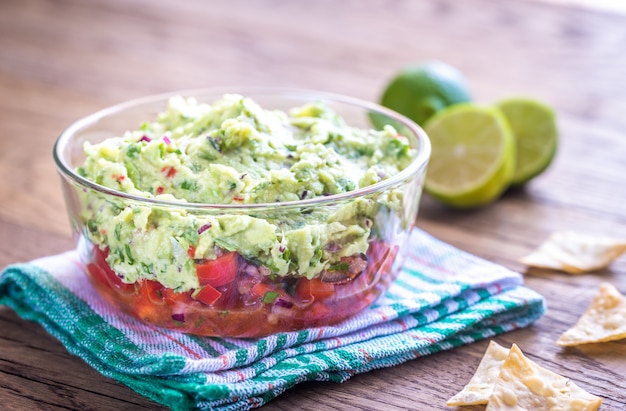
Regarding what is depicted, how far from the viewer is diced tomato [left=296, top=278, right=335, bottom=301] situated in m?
1.93

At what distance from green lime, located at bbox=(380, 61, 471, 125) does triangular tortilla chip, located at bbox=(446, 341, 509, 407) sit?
1.37m

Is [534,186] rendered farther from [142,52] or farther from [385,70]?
[142,52]

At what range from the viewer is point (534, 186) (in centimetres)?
326

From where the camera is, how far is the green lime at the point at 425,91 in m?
3.23

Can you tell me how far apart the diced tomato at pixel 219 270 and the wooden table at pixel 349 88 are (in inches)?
11.5

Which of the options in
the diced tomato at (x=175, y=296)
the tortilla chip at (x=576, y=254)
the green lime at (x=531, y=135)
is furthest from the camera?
the green lime at (x=531, y=135)

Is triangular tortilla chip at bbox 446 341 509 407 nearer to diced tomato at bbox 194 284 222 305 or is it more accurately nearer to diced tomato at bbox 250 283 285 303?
diced tomato at bbox 250 283 285 303

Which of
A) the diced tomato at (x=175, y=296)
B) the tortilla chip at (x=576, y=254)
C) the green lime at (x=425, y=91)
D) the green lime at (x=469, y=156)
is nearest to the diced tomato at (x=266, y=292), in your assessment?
the diced tomato at (x=175, y=296)

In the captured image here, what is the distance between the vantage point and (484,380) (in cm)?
195

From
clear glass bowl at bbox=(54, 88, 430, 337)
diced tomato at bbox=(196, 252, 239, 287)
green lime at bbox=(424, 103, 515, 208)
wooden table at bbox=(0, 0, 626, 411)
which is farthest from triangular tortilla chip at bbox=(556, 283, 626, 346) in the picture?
diced tomato at bbox=(196, 252, 239, 287)

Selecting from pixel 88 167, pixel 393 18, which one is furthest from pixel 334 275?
pixel 393 18

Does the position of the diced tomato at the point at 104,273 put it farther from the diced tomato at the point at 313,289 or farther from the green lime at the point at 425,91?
the green lime at the point at 425,91

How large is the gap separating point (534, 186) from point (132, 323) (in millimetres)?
1795

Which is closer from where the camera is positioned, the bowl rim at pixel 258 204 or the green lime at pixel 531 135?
the bowl rim at pixel 258 204
